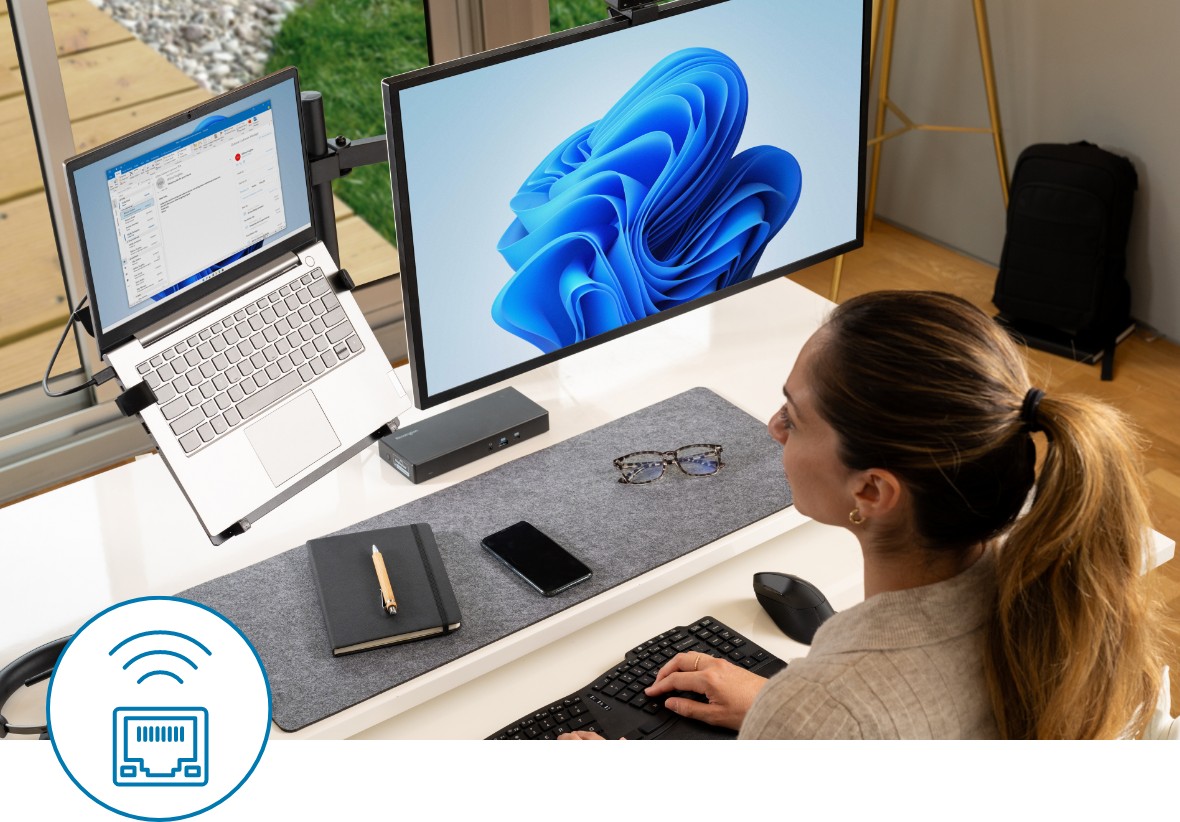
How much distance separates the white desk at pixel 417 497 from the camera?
A: 4.17 ft

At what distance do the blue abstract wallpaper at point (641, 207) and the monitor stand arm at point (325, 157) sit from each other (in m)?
0.18

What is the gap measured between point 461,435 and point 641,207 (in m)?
0.35

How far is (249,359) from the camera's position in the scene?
52.2 inches

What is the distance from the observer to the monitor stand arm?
140 cm

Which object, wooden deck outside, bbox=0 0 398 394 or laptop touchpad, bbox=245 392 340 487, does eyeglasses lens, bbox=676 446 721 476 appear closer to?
laptop touchpad, bbox=245 392 340 487

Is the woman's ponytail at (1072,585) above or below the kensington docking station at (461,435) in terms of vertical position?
above

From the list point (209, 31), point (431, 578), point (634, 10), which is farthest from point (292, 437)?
point (209, 31)

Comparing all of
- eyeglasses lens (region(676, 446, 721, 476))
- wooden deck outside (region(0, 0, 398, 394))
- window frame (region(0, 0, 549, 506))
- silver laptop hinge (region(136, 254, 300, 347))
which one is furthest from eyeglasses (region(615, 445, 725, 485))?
wooden deck outside (region(0, 0, 398, 394))

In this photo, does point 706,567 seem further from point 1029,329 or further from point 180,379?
point 1029,329

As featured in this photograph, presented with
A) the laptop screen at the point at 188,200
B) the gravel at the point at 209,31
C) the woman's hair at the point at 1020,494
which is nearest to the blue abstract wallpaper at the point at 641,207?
the laptop screen at the point at 188,200

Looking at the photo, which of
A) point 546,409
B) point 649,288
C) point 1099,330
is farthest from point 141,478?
point 1099,330

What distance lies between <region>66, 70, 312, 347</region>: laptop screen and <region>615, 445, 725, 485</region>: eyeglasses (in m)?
0.47

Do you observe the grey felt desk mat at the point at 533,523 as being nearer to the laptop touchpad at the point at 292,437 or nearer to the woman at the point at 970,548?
the laptop touchpad at the point at 292,437

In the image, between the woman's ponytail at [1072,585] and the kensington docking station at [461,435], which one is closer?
the woman's ponytail at [1072,585]
